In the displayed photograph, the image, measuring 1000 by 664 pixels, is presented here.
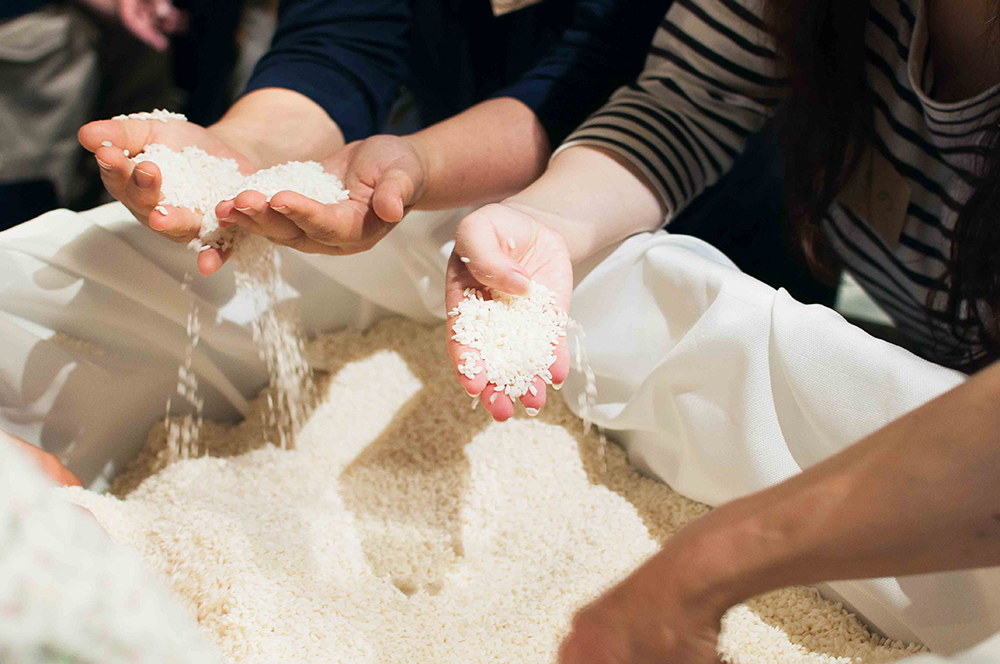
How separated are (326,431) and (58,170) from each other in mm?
1012

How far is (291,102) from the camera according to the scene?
1013 millimetres

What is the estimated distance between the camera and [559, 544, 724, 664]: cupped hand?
0.43 meters

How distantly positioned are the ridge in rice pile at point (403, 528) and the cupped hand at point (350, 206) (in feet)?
0.91

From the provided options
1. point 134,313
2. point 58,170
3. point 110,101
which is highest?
point 134,313

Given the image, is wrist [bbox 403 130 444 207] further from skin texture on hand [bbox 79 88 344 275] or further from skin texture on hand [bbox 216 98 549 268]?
skin texture on hand [bbox 79 88 344 275]

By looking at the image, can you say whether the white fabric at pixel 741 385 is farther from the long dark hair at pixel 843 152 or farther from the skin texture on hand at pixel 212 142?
the skin texture on hand at pixel 212 142

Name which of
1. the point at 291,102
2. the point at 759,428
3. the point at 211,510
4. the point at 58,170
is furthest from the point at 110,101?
the point at 759,428

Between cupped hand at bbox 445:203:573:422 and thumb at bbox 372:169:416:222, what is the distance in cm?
7

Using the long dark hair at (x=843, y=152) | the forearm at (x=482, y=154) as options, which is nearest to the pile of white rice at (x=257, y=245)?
the forearm at (x=482, y=154)

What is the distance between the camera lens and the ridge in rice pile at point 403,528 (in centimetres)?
71

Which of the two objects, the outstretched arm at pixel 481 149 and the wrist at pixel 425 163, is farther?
the wrist at pixel 425 163

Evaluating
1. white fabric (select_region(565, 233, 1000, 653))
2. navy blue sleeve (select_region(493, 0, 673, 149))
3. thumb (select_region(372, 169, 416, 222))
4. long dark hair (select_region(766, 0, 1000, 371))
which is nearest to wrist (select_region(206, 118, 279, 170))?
thumb (select_region(372, 169, 416, 222))

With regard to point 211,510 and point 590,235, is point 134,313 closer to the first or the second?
point 211,510

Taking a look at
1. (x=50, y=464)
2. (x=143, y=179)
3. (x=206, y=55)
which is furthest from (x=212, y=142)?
(x=206, y=55)
